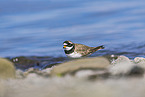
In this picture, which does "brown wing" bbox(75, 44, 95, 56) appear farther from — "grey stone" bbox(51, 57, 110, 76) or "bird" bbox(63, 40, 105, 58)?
"grey stone" bbox(51, 57, 110, 76)

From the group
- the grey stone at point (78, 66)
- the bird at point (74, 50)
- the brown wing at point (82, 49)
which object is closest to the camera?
the grey stone at point (78, 66)

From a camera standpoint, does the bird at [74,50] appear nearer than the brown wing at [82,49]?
Yes

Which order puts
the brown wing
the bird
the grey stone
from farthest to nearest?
the brown wing
the bird
the grey stone

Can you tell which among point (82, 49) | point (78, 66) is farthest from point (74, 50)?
point (78, 66)

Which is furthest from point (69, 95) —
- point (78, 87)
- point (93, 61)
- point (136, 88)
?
point (93, 61)

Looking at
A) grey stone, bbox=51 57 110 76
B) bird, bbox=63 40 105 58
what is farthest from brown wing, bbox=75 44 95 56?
grey stone, bbox=51 57 110 76

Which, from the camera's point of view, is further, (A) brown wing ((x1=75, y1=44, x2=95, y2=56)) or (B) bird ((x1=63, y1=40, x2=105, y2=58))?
(A) brown wing ((x1=75, y1=44, x2=95, y2=56))

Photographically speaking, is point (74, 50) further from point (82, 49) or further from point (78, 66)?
point (78, 66)

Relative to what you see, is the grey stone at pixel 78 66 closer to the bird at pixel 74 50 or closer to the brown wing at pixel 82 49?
the bird at pixel 74 50

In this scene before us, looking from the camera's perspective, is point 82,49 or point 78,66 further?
point 82,49

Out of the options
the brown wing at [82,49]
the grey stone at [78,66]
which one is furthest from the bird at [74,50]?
the grey stone at [78,66]

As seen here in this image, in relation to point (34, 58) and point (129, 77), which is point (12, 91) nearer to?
point (129, 77)

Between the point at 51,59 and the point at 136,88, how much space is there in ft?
32.0

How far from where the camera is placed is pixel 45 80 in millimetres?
6938
